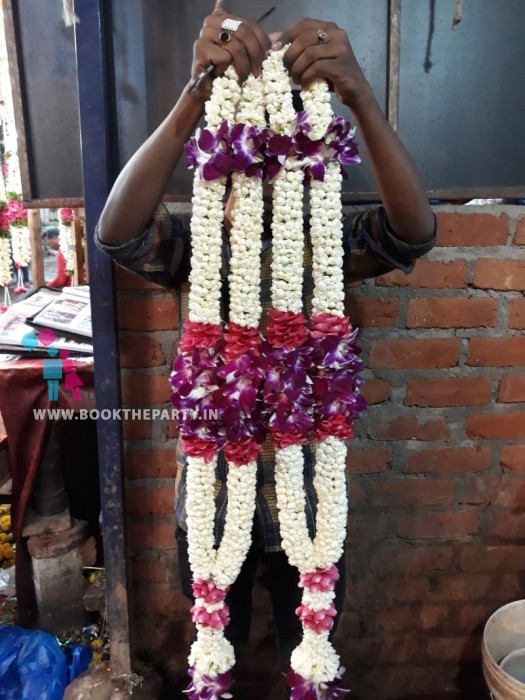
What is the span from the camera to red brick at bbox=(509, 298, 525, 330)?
4.03ft

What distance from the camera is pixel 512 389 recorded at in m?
1.27

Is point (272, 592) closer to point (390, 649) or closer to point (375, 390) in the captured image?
point (375, 390)

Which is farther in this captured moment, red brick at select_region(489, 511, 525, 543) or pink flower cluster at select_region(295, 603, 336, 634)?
red brick at select_region(489, 511, 525, 543)

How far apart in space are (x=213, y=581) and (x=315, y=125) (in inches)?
25.8

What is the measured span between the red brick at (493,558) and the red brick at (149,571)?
685 mm

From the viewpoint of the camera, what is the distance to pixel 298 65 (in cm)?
73

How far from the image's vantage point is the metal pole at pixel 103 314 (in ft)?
3.25

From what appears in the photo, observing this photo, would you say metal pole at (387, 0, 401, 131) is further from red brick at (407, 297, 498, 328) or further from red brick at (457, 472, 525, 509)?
red brick at (457, 472, 525, 509)

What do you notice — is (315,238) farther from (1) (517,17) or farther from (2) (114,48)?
(1) (517,17)

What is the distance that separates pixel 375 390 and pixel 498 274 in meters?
0.34

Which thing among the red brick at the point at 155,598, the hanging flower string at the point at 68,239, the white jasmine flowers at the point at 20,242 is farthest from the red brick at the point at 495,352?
the white jasmine flowers at the point at 20,242

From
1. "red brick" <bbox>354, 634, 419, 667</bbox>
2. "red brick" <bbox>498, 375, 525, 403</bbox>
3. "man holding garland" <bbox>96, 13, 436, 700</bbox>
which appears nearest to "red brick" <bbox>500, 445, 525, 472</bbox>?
"red brick" <bbox>498, 375, 525, 403</bbox>

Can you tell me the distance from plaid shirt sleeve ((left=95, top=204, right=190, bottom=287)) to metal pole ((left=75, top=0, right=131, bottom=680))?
0.77 feet

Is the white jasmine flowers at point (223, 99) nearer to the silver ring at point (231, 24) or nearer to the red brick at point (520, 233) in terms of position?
the silver ring at point (231, 24)
